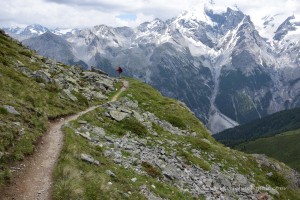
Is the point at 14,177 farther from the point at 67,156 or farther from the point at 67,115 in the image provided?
the point at 67,115

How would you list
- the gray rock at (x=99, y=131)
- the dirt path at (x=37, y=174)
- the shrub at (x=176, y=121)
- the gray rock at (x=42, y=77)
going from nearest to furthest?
the dirt path at (x=37, y=174) → the gray rock at (x=99, y=131) → the gray rock at (x=42, y=77) → the shrub at (x=176, y=121)

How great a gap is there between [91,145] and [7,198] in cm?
1286

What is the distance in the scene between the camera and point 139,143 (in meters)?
40.3

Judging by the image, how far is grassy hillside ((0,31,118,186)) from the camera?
978 inches

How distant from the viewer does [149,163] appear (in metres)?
34.5

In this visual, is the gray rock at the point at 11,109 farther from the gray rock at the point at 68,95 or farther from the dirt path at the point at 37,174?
the gray rock at the point at 68,95

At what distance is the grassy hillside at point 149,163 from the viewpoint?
24.8m

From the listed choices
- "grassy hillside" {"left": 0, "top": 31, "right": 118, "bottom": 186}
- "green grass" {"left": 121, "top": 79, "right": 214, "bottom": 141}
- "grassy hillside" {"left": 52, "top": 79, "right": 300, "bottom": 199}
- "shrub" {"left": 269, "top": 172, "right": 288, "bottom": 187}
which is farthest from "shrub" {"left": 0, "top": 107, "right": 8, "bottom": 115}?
"shrub" {"left": 269, "top": 172, "right": 288, "bottom": 187}

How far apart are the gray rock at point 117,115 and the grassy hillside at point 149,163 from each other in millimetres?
161

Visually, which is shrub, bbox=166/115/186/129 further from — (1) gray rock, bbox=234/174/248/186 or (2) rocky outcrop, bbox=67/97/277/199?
(1) gray rock, bbox=234/174/248/186

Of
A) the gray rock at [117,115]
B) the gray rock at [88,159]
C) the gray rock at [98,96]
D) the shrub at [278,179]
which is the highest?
the gray rock at [88,159]

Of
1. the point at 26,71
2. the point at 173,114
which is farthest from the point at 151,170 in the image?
the point at 173,114

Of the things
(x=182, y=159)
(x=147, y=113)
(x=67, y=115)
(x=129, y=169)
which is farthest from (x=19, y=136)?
(x=147, y=113)

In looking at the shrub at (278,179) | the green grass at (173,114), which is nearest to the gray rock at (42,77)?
the green grass at (173,114)
